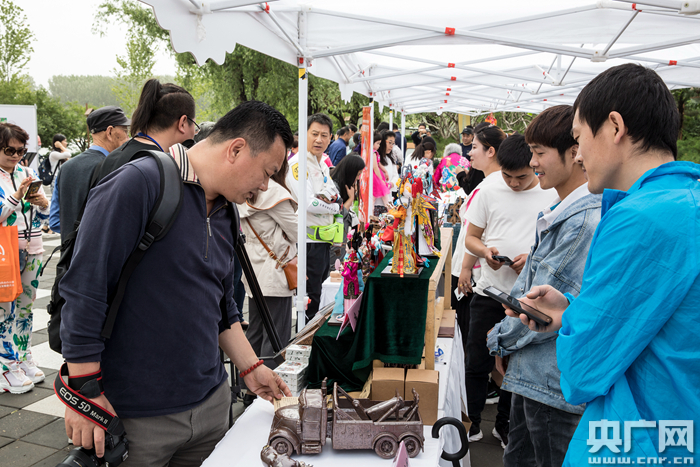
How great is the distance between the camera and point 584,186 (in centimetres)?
197

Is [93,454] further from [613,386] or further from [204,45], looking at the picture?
[204,45]

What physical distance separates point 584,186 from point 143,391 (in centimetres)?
181

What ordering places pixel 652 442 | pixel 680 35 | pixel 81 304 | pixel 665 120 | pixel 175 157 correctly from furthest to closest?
pixel 680 35 < pixel 175 157 < pixel 81 304 < pixel 665 120 < pixel 652 442

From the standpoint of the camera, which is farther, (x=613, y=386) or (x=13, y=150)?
(x=13, y=150)

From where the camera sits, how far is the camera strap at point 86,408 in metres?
1.24

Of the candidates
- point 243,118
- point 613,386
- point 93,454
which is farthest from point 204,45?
point 613,386

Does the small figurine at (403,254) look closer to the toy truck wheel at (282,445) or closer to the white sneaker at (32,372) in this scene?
the toy truck wheel at (282,445)

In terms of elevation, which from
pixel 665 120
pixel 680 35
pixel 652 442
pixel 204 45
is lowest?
pixel 652 442

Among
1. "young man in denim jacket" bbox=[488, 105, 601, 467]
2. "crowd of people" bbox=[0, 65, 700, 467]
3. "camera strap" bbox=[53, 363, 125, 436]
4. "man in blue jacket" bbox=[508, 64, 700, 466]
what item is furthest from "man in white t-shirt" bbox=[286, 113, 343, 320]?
"man in blue jacket" bbox=[508, 64, 700, 466]

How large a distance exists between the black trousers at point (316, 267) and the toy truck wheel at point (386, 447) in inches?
118

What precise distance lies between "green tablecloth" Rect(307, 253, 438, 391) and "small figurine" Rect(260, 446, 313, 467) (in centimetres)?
58

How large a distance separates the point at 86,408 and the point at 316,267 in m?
3.39

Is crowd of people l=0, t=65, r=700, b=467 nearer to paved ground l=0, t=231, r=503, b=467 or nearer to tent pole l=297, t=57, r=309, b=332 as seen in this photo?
paved ground l=0, t=231, r=503, b=467

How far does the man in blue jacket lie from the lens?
928mm
